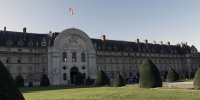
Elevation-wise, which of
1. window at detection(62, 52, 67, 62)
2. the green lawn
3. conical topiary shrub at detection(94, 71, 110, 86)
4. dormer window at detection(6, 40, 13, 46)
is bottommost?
the green lawn

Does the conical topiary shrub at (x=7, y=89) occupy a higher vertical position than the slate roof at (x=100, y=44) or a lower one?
lower

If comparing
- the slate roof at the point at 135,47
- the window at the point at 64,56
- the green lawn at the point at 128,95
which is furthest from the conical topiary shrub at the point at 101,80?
the slate roof at the point at 135,47

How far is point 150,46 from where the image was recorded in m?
90.0

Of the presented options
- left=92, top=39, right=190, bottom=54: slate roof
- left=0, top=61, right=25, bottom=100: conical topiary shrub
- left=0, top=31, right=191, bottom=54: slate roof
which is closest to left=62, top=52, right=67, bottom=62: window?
left=0, top=31, right=191, bottom=54: slate roof

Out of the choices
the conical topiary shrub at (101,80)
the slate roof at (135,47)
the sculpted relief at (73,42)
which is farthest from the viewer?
the slate roof at (135,47)

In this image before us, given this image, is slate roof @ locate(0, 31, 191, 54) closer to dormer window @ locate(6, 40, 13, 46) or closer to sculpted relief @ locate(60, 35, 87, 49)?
dormer window @ locate(6, 40, 13, 46)

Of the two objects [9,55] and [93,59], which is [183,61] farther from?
[9,55]

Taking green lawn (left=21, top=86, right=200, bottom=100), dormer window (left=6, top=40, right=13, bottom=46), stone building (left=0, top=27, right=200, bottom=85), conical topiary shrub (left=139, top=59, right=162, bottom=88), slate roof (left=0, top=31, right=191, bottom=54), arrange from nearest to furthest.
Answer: green lawn (left=21, top=86, right=200, bottom=100)
conical topiary shrub (left=139, top=59, right=162, bottom=88)
dormer window (left=6, top=40, right=13, bottom=46)
stone building (left=0, top=27, right=200, bottom=85)
slate roof (left=0, top=31, right=191, bottom=54)

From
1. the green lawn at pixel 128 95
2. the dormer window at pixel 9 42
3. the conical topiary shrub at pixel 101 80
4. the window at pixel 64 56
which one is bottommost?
the green lawn at pixel 128 95

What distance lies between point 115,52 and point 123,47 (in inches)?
185

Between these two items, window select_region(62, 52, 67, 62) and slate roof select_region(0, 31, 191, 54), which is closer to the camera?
slate roof select_region(0, 31, 191, 54)

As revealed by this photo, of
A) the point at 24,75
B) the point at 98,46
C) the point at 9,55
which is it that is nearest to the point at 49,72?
the point at 24,75

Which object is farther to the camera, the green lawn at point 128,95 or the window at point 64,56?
the window at point 64,56

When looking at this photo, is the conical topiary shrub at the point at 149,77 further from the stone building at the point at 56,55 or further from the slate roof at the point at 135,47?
the slate roof at the point at 135,47
